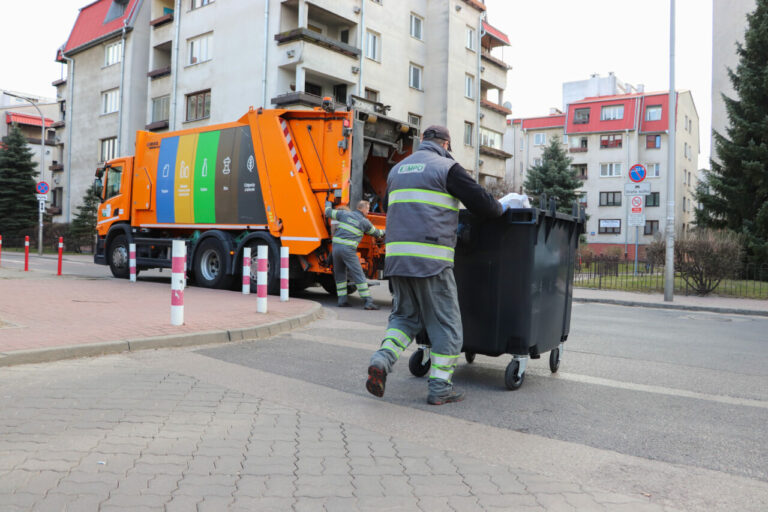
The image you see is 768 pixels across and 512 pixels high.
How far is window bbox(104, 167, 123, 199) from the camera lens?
623 inches

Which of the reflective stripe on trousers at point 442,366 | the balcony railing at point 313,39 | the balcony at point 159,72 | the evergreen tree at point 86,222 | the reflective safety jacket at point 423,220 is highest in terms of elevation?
the balcony at point 159,72

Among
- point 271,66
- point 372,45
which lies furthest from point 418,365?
point 372,45

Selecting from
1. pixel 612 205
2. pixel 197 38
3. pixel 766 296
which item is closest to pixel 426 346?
pixel 766 296

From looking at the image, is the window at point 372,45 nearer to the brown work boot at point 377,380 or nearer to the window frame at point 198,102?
the window frame at point 198,102

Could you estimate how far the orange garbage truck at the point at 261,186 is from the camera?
1157 cm

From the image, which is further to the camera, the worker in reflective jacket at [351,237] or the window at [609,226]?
the window at [609,226]

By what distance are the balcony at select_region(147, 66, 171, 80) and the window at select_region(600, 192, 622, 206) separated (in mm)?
37405

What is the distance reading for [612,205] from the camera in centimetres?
5425

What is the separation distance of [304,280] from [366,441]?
8940 millimetres

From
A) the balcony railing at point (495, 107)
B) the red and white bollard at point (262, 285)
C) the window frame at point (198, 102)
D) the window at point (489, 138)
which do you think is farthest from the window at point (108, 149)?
the red and white bollard at point (262, 285)

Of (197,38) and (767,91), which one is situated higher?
(197,38)

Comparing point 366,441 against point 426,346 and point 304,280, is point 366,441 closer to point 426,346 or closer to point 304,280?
point 426,346

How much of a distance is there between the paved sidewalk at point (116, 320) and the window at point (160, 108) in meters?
22.1

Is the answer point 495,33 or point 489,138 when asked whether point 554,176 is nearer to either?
point 489,138
